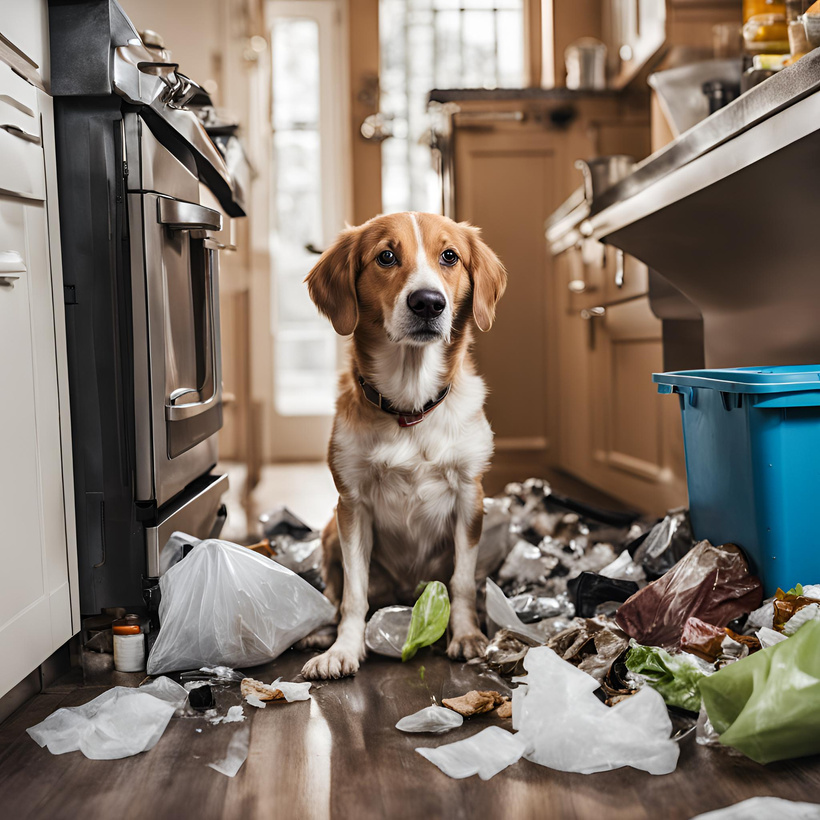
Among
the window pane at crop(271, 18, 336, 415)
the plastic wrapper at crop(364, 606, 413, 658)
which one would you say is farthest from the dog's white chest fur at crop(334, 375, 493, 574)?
the window pane at crop(271, 18, 336, 415)

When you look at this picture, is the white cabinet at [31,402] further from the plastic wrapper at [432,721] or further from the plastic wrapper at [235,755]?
the plastic wrapper at [432,721]

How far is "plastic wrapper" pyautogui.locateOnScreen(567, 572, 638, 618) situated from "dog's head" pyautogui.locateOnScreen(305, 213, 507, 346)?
597mm

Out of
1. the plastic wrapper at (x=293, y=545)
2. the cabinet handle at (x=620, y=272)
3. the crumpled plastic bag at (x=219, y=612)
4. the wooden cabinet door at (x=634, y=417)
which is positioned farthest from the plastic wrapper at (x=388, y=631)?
the cabinet handle at (x=620, y=272)

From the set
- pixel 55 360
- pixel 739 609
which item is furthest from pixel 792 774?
pixel 55 360

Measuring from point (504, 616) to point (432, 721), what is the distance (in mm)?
411

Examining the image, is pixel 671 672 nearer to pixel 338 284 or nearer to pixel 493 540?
pixel 493 540

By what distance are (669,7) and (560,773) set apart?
310 cm

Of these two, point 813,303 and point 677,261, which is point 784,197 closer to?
point 813,303

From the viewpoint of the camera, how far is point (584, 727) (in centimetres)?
108

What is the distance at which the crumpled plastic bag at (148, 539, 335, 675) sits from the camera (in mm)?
1464

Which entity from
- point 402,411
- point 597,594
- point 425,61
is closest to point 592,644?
point 597,594

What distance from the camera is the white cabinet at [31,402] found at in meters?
1.22

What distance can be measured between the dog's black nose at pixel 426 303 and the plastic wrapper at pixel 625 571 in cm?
75

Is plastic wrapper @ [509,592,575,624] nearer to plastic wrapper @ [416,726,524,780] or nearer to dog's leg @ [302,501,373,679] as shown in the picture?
dog's leg @ [302,501,373,679]
